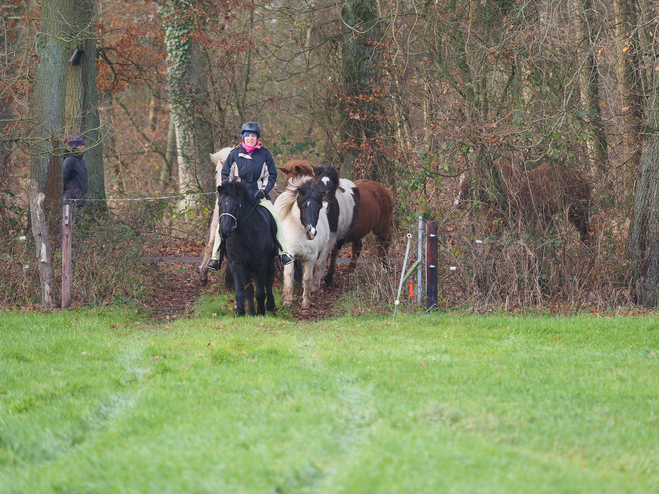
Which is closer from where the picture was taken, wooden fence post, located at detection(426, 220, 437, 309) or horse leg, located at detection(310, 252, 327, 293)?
wooden fence post, located at detection(426, 220, 437, 309)

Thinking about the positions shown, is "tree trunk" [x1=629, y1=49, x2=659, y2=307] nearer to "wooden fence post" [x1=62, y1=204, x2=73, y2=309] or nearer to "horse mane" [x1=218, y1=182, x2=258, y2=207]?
"horse mane" [x1=218, y1=182, x2=258, y2=207]

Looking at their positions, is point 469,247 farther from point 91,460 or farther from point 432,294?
→ point 91,460

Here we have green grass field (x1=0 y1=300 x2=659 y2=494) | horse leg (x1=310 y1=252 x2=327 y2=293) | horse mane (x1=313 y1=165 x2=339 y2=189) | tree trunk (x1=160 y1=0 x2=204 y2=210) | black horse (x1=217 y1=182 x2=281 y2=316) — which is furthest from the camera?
tree trunk (x1=160 y1=0 x2=204 y2=210)

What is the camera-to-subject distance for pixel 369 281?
12.3 meters

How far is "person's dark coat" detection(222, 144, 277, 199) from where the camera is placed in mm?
11469

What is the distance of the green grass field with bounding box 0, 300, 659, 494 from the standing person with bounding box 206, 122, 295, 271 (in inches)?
99.1

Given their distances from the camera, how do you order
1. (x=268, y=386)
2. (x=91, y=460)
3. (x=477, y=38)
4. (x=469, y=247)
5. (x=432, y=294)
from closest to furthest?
1. (x=91, y=460)
2. (x=268, y=386)
3. (x=432, y=294)
4. (x=469, y=247)
5. (x=477, y=38)

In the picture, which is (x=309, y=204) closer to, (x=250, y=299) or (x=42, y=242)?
(x=250, y=299)

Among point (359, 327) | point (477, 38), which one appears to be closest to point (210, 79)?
point (477, 38)

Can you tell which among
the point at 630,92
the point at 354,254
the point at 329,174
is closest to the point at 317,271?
the point at 329,174

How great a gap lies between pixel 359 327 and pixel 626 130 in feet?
21.7

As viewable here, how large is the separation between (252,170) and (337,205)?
118 inches

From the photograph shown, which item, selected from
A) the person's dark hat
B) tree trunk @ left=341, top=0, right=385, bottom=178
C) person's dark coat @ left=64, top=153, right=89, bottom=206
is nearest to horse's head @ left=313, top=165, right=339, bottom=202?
tree trunk @ left=341, top=0, right=385, bottom=178

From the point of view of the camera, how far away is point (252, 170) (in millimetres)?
11477
